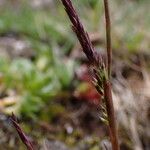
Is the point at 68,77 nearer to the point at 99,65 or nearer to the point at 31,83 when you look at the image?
the point at 31,83

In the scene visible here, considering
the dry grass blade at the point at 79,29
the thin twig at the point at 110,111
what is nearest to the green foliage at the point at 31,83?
the thin twig at the point at 110,111

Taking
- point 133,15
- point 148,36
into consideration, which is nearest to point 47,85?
point 148,36

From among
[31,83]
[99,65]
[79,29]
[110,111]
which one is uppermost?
[79,29]

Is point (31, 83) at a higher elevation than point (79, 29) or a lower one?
lower

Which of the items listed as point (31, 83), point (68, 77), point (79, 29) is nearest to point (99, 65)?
point (79, 29)

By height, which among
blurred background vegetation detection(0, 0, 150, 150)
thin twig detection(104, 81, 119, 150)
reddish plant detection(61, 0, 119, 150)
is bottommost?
blurred background vegetation detection(0, 0, 150, 150)

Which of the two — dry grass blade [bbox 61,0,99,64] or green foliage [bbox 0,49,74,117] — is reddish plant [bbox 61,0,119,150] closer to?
dry grass blade [bbox 61,0,99,64]

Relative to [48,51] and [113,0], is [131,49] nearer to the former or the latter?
[48,51]

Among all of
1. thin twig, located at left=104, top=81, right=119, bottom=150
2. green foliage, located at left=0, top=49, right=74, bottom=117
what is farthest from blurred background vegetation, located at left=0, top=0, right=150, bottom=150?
thin twig, located at left=104, top=81, right=119, bottom=150
